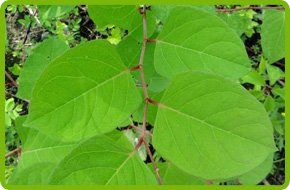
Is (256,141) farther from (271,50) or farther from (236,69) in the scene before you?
(271,50)

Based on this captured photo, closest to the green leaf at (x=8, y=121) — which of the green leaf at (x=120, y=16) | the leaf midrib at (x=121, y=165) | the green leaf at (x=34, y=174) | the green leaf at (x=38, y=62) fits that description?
the green leaf at (x=38, y=62)

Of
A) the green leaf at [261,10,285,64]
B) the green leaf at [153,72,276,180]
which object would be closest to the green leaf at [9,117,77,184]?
the green leaf at [153,72,276,180]

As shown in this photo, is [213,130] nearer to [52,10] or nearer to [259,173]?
[259,173]

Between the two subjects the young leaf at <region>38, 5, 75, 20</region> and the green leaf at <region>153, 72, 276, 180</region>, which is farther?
the young leaf at <region>38, 5, 75, 20</region>

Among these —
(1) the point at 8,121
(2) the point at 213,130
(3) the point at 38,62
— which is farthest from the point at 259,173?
(1) the point at 8,121

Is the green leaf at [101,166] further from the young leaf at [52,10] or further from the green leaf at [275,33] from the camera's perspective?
the green leaf at [275,33]

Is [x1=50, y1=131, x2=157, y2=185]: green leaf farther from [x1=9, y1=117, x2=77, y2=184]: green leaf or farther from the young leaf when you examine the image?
the young leaf
